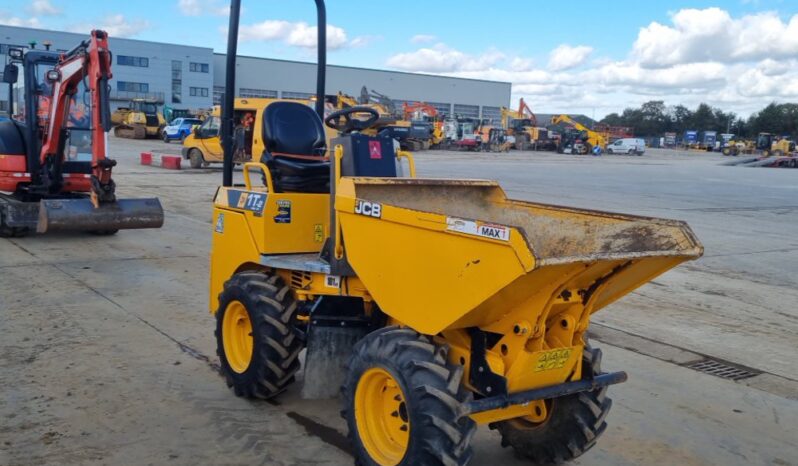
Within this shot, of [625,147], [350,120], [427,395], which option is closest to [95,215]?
[350,120]

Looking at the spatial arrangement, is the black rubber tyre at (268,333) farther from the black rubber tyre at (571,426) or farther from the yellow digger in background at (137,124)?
the yellow digger in background at (137,124)

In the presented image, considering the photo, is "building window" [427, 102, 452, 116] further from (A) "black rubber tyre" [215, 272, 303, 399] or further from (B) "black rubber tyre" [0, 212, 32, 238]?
(A) "black rubber tyre" [215, 272, 303, 399]

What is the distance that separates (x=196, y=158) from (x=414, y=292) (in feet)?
78.5

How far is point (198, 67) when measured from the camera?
84.0 m

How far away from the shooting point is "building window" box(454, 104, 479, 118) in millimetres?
99312

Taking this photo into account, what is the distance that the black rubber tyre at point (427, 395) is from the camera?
3158 mm

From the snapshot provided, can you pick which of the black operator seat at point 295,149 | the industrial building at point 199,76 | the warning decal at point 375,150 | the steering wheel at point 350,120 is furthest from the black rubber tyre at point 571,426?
the industrial building at point 199,76

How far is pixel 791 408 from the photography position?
506 centimetres

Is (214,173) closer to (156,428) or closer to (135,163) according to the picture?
(135,163)

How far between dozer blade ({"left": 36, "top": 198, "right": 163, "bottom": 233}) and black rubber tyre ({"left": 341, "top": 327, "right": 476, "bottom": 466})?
7.59m

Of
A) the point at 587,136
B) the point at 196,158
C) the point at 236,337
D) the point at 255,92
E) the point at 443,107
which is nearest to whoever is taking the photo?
the point at 236,337

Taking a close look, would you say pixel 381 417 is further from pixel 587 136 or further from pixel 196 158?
pixel 587 136

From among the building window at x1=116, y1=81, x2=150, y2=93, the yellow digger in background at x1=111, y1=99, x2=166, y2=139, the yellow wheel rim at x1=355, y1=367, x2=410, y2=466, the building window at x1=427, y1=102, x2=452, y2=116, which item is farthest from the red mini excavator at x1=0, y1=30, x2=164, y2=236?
the building window at x1=427, y1=102, x2=452, y2=116

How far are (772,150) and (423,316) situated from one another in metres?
74.3
